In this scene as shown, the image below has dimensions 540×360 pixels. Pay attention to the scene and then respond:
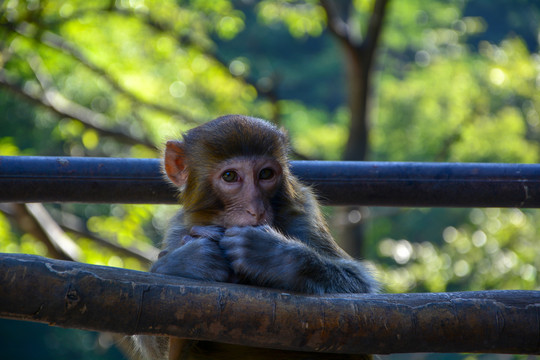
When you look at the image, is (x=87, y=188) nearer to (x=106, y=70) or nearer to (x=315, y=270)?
(x=315, y=270)

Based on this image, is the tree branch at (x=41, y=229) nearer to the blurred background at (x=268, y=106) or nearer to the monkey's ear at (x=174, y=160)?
the blurred background at (x=268, y=106)

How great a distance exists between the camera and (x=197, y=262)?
251cm

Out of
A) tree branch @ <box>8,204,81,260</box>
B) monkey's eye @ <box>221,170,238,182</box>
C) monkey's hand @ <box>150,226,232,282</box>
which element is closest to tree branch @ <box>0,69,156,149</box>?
tree branch @ <box>8,204,81,260</box>

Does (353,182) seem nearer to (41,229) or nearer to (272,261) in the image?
(272,261)

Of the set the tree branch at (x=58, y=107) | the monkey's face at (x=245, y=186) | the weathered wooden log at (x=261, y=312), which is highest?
the tree branch at (x=58, y=107)

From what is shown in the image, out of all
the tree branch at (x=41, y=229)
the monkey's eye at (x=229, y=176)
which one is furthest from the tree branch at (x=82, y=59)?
the monkey's eye at (x=229, y=176)

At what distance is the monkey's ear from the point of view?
11.2ft

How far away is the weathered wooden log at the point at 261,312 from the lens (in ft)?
5.54

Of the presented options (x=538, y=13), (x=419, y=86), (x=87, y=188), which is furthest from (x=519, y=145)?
(x=87, y=188)

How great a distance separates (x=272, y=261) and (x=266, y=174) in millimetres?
645

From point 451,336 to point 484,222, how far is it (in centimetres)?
1342

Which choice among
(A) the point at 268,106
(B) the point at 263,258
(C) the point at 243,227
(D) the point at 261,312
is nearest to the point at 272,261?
(B) the point at 263,258

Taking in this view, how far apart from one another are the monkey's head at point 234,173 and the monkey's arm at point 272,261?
242 mm

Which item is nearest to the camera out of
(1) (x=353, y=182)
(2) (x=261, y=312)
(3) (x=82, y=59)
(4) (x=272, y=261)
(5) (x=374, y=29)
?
(2) (x=261, y=312)
